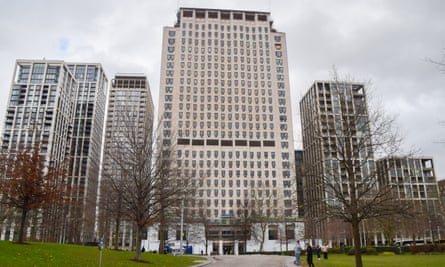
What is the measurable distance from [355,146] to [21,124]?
13454 cm

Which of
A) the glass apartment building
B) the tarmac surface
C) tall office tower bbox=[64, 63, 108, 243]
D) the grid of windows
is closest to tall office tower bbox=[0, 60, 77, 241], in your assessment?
the glass apartment building

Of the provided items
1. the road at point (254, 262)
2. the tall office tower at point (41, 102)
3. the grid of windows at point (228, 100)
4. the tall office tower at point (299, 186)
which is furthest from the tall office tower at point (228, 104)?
the road at point (254, 262)

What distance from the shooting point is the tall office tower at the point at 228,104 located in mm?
94875

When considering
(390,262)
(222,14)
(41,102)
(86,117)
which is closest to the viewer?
(390,262)

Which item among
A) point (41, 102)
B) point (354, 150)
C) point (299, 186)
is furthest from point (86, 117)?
point (354, 150)

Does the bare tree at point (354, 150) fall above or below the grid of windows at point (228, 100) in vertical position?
below

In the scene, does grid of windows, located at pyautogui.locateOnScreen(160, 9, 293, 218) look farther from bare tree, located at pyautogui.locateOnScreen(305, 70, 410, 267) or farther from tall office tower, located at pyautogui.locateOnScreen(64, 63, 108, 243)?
bare tree, located at pyautogui.locateOnScreen(305, 70, 410, 267)

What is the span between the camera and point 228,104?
342ft

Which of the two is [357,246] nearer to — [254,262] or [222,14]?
[254,262]

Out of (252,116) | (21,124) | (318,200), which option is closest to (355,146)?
(318,200)

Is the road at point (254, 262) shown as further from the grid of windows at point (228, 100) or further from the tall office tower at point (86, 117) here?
the tall office tower at point (86, 117)

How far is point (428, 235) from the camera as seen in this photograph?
96.4 m

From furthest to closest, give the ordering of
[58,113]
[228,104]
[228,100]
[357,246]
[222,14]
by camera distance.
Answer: [58,113]
[222,14]
[228,100]
[228,104]
[357,246]

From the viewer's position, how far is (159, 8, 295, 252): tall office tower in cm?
9488
